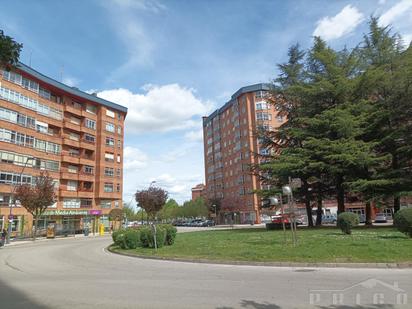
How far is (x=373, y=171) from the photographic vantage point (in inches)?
1329

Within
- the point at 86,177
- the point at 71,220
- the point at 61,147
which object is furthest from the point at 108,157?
the point at 71,220

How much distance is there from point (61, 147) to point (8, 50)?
57483 mm

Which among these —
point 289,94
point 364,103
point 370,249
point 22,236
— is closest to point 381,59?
point 364,103

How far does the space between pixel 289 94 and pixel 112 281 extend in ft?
101

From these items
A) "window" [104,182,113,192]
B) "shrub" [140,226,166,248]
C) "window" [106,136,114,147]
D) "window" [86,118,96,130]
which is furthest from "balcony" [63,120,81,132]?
"shrub" [140,226,166,248]

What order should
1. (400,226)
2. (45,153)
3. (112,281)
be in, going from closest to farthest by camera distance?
1. (112,281)
2. (400,226)
3. (45,153)

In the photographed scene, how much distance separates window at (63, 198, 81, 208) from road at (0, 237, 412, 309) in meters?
49.6

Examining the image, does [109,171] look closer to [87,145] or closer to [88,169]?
[88,169]

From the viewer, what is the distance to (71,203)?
61188 mm

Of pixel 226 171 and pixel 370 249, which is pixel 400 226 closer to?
pixel 370 249

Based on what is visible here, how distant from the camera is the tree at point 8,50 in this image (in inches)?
269

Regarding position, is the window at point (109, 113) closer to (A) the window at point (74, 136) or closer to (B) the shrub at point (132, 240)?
(A) the window at point (74, 136)

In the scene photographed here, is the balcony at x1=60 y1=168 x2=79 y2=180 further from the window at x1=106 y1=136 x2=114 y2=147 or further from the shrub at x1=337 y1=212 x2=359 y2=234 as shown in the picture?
the shrub at x1=337 y1=212 x2=359 y2=234

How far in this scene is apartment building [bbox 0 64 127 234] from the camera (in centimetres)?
4975
